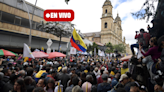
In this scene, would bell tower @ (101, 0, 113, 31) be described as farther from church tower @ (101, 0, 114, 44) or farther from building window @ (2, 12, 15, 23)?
building window @ (2, 12, 15, 23)

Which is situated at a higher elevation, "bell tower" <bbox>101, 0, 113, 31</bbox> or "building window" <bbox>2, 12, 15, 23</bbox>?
"bell tower" <bbox>101, 0, 113, 31</bbox>

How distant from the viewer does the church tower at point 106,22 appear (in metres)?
64.4

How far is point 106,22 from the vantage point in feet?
218

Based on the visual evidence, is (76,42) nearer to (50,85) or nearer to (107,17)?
(50,85)

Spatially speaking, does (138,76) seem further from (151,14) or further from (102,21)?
(102,21)

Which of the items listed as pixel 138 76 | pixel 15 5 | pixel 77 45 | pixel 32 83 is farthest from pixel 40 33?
pixel 138 76

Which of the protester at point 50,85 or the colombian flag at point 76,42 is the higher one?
the colombian flag at point 76,42

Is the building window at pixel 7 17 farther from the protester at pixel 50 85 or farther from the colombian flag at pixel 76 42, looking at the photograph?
the protester at pixel 50 85

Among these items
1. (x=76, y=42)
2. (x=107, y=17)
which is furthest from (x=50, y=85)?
(x=107, y=17)

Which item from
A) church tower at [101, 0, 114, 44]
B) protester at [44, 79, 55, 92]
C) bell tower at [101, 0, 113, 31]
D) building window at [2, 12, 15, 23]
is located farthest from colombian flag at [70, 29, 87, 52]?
bell tower at [101, 0, 113, 31]

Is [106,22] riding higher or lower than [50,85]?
higher

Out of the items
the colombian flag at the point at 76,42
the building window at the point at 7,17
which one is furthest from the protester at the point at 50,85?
the building window at the point at 7,17

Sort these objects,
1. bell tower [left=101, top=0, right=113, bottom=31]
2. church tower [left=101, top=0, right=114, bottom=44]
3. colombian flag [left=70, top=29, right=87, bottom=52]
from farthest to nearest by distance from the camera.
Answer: church tower [left=101, top=0, right=114, bottom=44]
bell tower [left=101, top=0, right=113, bottom=31]
colombian flag [left=70, top=29, right=87, bottom=52]

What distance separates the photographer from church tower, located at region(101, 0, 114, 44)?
64438 millimetres
